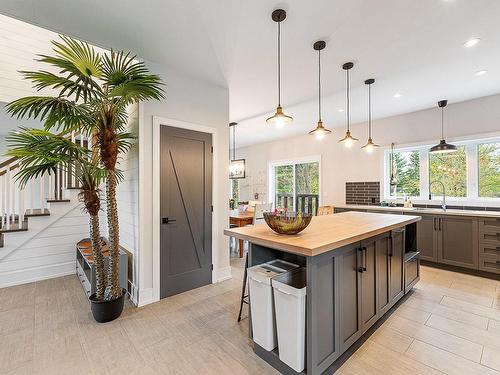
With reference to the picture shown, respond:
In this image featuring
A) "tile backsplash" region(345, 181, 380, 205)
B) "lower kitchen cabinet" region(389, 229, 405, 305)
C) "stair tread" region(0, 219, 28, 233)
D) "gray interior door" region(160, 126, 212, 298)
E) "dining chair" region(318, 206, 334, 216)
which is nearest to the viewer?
"lower kitchen cabinet" region(389, 229, 405, 305)

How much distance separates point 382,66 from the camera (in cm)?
297

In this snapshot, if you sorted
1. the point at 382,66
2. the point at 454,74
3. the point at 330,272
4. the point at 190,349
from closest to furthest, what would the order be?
the point at 330,272 → the point at 190,349 → the point at 382,66 → the point at 454,74

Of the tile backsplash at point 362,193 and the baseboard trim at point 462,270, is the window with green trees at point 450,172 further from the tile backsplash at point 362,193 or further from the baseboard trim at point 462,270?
the baseboard trim at point 462,270

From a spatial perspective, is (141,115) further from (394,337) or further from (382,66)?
(394,337)

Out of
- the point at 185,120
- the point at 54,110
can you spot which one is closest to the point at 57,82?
the point at 54,110

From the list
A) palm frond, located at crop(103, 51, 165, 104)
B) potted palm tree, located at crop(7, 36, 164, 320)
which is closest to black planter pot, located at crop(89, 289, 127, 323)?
potted palm tree, located at crop(7, 36, 164, 320)

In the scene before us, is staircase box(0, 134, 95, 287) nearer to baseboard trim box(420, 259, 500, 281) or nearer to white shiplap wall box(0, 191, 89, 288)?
white shiplap wall box(0, 191, 89, 288)

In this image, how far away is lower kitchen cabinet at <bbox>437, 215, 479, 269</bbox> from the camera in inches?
139

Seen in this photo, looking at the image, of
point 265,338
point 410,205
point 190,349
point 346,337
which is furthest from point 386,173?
point 190,349

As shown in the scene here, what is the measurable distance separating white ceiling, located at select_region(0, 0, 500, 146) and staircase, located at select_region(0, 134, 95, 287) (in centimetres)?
200

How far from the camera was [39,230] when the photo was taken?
3473 millimetres

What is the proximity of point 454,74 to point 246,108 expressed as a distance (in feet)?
9.96

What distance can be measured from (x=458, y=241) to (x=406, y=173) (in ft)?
5.36

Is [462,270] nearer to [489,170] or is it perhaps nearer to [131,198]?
[489,170]
